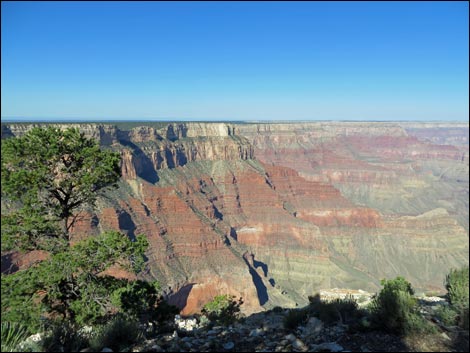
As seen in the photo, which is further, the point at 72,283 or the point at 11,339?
the point at 72,283

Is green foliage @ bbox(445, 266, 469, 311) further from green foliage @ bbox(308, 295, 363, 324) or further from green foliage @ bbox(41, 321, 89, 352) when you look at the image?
green foliage @ bbox(41, 321, 89, 352)

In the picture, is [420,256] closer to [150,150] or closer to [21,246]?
[150,150]

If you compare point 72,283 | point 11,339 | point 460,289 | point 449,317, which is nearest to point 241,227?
point 72,283

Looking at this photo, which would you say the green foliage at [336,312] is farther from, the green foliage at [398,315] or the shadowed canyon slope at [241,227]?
the shadowed canyon slope at [241,227]

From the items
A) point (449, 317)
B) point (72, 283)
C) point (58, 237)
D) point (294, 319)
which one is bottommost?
point (294, 319)

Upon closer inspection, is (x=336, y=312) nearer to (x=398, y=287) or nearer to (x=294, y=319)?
(x=294, y=319)

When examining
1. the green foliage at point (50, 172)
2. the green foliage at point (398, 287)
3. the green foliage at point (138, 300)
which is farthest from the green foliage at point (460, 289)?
the green foliage at point (50, 172)
